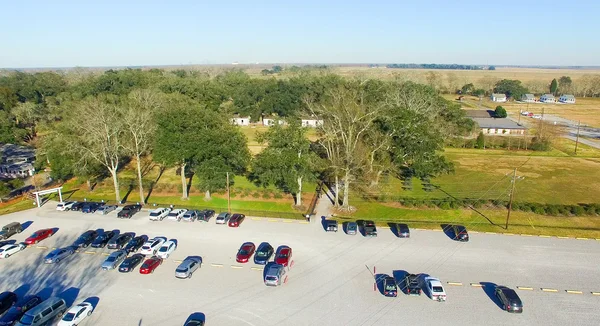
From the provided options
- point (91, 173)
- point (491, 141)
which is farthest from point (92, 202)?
point (491, 141)

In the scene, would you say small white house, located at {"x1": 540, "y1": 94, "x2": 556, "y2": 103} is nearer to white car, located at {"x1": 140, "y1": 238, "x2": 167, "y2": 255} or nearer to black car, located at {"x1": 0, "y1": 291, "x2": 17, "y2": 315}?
white car, located at {"x1": 140, "y1": 238, "x2": 167, "y2": 255}

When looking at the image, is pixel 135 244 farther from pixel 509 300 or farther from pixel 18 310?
pixel 509 300

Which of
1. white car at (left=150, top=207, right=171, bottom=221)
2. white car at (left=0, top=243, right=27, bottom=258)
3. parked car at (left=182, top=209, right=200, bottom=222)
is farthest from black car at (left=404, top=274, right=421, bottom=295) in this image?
white car at (left=0, top=243, right=27, bottom=258)

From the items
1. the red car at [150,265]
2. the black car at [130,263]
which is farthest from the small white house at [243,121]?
the red car at [150,265]

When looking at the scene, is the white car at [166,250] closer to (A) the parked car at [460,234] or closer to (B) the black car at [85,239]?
(B) the black car at [85,239]

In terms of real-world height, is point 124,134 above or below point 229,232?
above

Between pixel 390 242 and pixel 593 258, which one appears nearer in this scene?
pixel 593 258

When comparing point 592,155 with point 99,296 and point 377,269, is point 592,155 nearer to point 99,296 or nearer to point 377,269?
point 377,269
